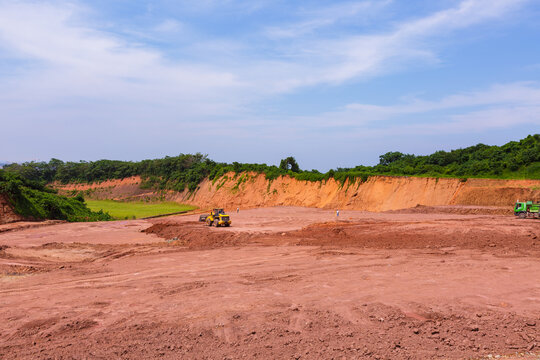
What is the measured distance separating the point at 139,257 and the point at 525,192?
28530 mm

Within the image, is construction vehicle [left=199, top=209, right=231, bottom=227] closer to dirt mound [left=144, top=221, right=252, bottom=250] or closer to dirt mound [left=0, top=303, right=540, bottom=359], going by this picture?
dirt mound [left=144, top=221, right=252, bottom=250]

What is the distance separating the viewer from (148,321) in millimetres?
8945

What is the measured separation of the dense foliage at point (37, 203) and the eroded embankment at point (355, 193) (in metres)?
18.5

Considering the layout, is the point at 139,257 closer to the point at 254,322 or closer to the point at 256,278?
the point at 256,278

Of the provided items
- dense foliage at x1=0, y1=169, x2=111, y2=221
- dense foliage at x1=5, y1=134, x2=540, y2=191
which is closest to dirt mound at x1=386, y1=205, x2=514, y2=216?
dense foliage at x1=5, y1=134, x2=540, y2=191

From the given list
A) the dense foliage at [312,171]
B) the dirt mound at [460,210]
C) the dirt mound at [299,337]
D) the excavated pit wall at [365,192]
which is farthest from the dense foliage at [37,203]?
the dirt mound at [299,337]

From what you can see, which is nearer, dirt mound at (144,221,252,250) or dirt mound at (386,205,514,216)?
dirt mound at (144,221,252,250)

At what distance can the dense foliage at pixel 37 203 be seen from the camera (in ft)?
106

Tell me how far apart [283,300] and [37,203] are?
103 ft

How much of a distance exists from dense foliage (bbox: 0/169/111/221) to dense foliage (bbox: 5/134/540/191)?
22.0m

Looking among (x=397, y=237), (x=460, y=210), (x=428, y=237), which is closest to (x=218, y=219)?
(x=397, y=237)

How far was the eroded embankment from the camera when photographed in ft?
110

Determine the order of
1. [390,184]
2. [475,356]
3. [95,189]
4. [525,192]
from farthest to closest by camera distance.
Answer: [95,189], [390,184], [525,192], [475,356]

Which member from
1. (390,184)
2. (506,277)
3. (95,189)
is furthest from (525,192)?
(95,189)
